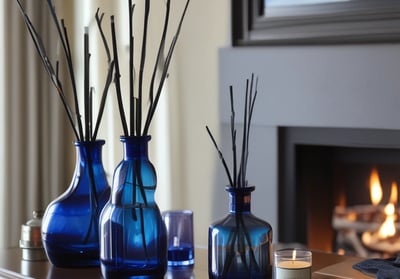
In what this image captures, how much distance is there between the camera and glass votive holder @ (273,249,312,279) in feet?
4.48

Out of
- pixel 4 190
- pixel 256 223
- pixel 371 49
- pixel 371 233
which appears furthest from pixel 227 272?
pixel 4 190

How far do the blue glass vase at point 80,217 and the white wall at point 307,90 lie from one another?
954 millimetres

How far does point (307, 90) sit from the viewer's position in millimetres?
2408

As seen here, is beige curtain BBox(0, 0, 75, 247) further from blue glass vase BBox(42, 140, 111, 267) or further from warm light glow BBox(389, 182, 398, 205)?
blue glass vase BBox(42, 140, 111, 267)

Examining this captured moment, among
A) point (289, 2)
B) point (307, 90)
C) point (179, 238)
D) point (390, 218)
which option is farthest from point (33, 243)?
point (390, 218)

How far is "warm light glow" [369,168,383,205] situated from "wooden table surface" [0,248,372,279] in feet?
2.98

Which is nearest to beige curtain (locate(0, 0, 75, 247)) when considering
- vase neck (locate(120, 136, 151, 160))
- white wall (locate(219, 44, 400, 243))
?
white wall (locate(219, 44, 400, 243))

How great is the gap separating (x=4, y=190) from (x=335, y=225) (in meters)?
1.07

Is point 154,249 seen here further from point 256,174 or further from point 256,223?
point 256,174

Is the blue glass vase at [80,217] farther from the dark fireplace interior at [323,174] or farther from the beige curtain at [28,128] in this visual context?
the beige curtain at [28,128]

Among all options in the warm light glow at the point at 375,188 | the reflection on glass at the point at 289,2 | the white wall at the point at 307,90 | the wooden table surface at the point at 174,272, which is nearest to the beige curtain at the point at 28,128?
the white wall at the point at 307,90

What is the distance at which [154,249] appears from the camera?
1.44m

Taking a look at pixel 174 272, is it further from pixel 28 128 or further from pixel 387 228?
pixel 28 128

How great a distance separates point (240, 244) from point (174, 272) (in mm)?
209
